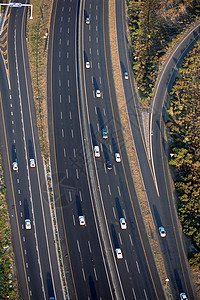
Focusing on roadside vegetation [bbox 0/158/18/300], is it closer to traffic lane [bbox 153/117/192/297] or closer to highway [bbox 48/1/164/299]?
highway [bbox 48/1/164/299]

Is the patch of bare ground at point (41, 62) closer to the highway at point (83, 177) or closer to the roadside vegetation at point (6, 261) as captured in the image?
the highway at point (83, 177)

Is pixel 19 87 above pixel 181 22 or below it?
below

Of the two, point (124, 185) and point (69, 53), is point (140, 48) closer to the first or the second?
point (69, 53)

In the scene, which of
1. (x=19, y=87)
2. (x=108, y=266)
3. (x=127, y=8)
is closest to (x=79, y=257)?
(x=108, y=266)

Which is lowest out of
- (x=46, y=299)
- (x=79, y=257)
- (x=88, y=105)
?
(x=46, y=299)

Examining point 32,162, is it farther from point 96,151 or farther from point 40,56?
point 40,56

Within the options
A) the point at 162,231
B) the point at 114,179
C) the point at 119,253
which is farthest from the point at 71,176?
the point at 162,231

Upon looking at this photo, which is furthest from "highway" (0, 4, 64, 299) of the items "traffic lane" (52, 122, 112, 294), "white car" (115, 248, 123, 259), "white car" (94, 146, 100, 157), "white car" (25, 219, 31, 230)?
"white car" (94, 146, 100, 157)

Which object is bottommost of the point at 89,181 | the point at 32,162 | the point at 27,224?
the point at 27,224
